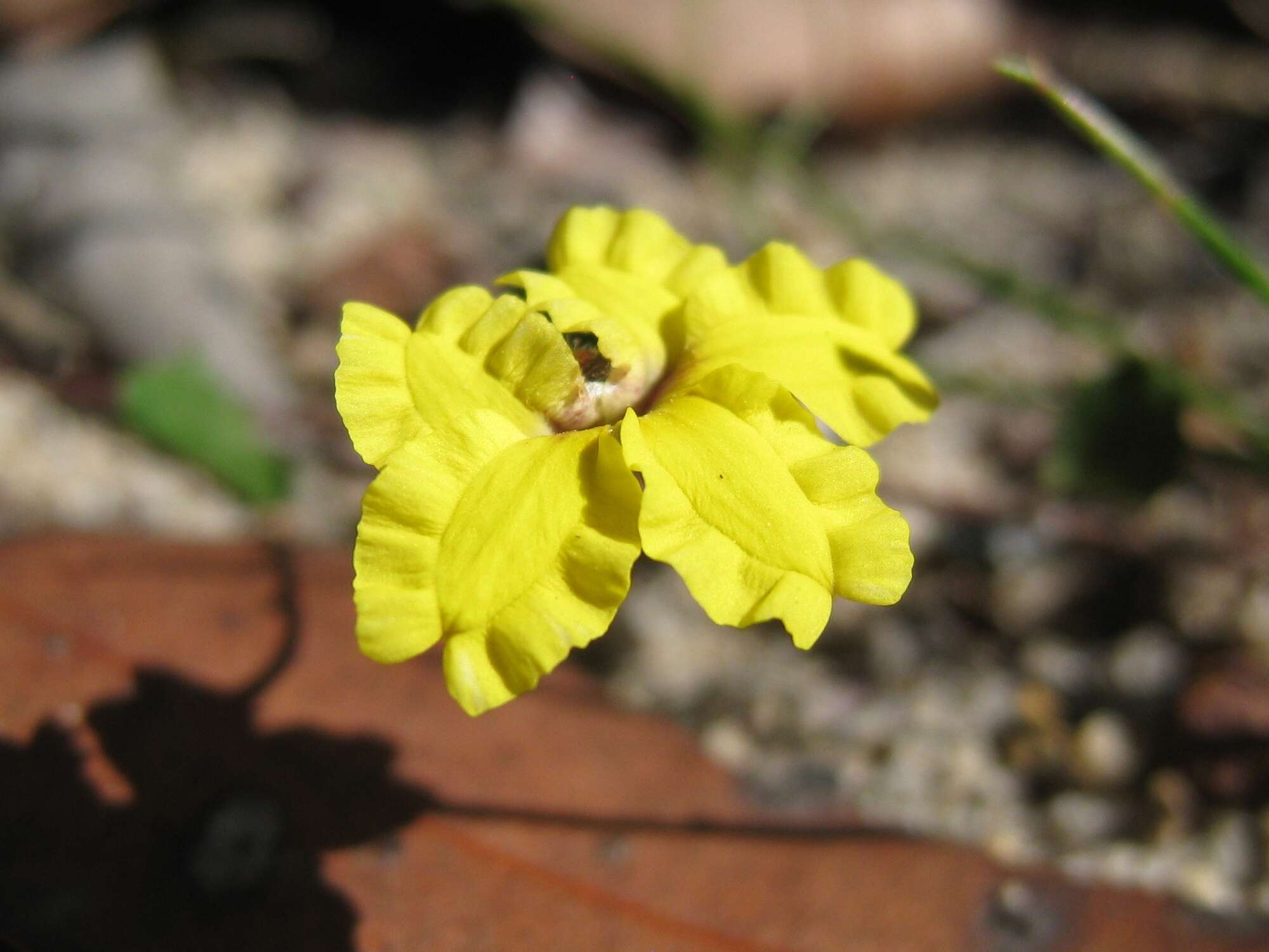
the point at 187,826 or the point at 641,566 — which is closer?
the point at 187,826

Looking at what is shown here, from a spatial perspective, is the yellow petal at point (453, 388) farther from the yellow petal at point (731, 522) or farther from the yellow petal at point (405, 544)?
the yellow petal at point (731, 522)

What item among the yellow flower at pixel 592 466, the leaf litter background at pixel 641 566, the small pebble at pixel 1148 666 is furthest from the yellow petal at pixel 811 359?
the small pebble at pixel 1148 666

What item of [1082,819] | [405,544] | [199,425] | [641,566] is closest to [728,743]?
[641,566]

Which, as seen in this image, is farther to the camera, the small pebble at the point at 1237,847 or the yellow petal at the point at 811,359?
the small pebble at the point at 1237,847

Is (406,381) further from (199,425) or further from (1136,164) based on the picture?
(199,425)

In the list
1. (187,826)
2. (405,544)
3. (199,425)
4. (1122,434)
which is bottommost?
(199,425)

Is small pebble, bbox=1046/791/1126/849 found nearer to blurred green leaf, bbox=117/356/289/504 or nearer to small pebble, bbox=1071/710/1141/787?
small pebble, bbox=1071/710/1141/787

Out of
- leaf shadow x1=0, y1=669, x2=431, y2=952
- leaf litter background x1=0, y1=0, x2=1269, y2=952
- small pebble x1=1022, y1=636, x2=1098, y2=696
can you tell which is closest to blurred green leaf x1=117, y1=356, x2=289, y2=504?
leaf litter background x1=0, y1=0, x2=1269, y2=952
